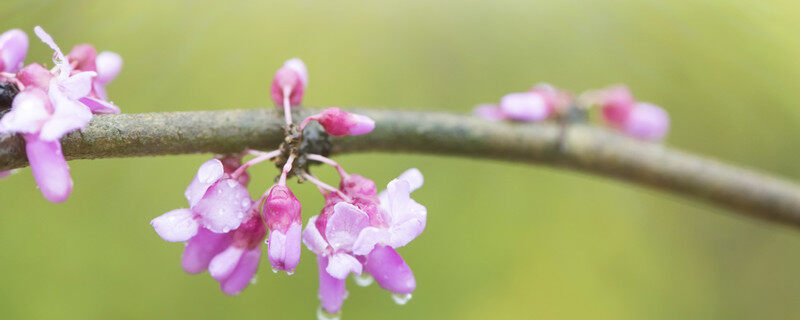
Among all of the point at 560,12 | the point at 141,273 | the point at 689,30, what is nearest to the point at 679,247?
the point at 689,30

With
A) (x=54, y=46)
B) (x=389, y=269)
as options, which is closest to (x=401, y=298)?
(x=389, y=269)

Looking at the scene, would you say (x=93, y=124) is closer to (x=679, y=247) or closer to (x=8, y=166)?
(x=8, y=166)

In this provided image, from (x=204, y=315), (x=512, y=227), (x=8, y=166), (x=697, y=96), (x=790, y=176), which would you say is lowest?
(x=204, y=315)

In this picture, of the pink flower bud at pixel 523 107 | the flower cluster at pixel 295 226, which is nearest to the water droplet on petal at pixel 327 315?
the flower cluster at pixel 295 226

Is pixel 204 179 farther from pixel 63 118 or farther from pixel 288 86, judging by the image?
pixel 288 86

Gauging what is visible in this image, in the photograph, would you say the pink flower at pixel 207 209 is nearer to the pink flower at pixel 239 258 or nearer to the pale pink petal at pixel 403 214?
the pink flower at pixel 239 258

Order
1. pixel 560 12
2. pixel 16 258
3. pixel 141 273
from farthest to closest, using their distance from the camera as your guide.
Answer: pixel 560 12
pixel 141 273
pixel 16 258
